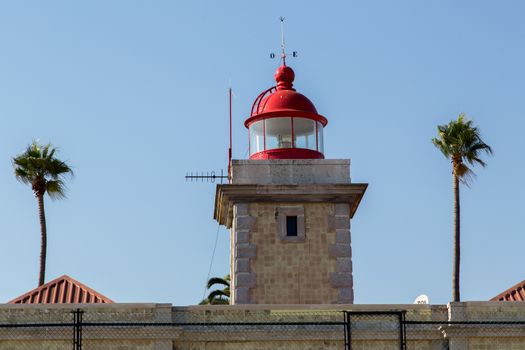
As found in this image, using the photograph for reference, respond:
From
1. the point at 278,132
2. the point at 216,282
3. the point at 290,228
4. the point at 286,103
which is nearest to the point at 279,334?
the point at 290,228

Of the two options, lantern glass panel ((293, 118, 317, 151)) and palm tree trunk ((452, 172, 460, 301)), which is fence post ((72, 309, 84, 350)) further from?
palm tree trunk ((452, 172, 460, 301))

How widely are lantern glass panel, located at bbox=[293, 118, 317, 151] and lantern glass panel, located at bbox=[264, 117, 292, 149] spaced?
138mm

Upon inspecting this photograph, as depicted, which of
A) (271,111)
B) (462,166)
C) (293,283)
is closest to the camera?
(293,283)

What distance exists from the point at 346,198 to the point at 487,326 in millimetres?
5509

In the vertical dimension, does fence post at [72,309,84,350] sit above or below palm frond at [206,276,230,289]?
below

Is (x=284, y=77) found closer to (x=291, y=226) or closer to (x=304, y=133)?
(x=304, y=133)

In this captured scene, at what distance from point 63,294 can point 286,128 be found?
6630 mm

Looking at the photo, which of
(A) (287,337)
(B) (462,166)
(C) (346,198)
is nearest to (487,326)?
(A) (287,337)

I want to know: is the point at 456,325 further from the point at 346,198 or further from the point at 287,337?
the point at 346,198

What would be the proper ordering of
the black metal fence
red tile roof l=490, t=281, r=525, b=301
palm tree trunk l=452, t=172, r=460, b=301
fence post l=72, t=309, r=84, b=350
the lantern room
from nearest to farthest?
fence post l=72, t=309, r=84, b=350
the black metal fence
red tile roof l=490, t=281, r=525, b=301
the lantern room
palm tree trunk l=452, t=172, r=460, b=301

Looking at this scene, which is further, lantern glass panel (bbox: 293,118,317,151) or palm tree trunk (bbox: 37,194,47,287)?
palm tree trunk (bbox: 37,194,47,287)

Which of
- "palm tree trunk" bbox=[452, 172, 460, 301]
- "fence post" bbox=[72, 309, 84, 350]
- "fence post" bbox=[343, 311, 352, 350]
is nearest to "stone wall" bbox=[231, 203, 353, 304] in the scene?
"fence post" bbox=[343, 311, 352, 350]

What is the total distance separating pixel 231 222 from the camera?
1120 inches

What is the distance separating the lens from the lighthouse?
26.8 metres
